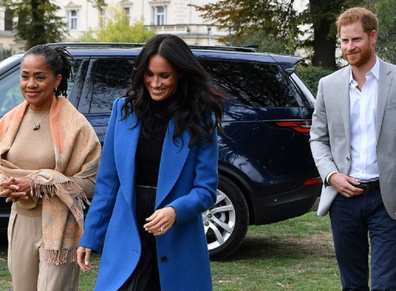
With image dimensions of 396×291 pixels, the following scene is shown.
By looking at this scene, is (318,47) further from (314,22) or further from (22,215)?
(22,215)

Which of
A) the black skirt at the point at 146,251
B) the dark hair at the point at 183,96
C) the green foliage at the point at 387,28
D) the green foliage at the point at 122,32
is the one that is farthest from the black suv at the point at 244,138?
the green foliage at the point at 122,32

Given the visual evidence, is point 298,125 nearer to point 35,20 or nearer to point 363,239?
point 363,239

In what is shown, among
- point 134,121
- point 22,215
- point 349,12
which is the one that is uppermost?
point 349,12

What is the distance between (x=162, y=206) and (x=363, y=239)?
5.55ft

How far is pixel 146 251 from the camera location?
3668 millimetres

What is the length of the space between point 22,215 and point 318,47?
23.4 meters

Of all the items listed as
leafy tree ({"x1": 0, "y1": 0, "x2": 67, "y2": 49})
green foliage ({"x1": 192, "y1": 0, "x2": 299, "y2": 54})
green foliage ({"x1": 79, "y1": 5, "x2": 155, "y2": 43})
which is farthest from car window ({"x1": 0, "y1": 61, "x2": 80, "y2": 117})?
green foliage ({"x1": 79, "y1": 5, "x2": 155, "y2": 43})

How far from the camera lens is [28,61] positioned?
421 centimetres

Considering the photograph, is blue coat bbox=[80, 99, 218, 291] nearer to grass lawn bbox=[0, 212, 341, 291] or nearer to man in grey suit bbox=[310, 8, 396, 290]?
man in grey suit bbox=[310, 8, 396, 290]

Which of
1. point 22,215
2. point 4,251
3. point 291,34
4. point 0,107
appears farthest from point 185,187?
point 291,34

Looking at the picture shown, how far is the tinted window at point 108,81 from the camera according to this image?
7348mm

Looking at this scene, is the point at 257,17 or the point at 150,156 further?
the point at 257,17

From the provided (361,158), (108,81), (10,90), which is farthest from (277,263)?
(361,158)

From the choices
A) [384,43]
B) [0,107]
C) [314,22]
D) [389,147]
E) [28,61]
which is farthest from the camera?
[384,43]
